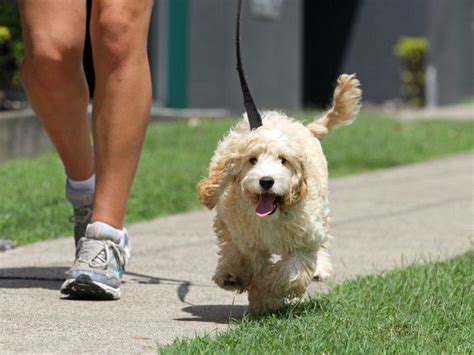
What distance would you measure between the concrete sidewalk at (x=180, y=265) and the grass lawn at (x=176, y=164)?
38 centimetres

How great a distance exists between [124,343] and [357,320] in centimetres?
86

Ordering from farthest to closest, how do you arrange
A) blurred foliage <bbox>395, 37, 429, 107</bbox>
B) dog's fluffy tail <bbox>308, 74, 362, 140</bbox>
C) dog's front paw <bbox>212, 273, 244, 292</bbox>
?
1. blurred foliage <bbox>395, 37, 429, 107</bbox>
2. dog's fluffy tail <bbox>308, 74, 362, 140</bbox>
3. dog's front paw <bbox>212, 273, 244, 292</bbox>

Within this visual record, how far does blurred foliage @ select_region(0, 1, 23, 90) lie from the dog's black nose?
7.06 m

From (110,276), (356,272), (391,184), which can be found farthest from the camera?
(391,184)

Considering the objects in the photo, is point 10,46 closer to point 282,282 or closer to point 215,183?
point 215,183

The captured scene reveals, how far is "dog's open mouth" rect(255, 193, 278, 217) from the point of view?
439 cm

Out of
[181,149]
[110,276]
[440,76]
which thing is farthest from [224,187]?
[440,76]

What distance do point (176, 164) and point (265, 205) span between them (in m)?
5.77

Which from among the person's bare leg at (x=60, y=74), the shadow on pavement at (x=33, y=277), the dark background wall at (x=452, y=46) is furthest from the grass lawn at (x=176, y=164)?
the dark background wall at (x=452, y=46)

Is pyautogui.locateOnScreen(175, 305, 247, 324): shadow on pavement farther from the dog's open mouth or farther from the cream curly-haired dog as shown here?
the dog's open mouth

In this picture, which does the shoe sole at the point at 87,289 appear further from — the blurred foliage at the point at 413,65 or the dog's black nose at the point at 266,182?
the blurred foliage at the point at 413,65

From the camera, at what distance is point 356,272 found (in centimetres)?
582

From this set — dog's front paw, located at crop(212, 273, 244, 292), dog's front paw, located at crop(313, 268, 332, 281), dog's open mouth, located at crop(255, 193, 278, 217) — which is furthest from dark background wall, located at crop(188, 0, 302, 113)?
dog's open mouth, located at crop(255, 193, 278, 217)

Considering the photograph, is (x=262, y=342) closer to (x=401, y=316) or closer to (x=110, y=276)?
(x=401, y=316)
